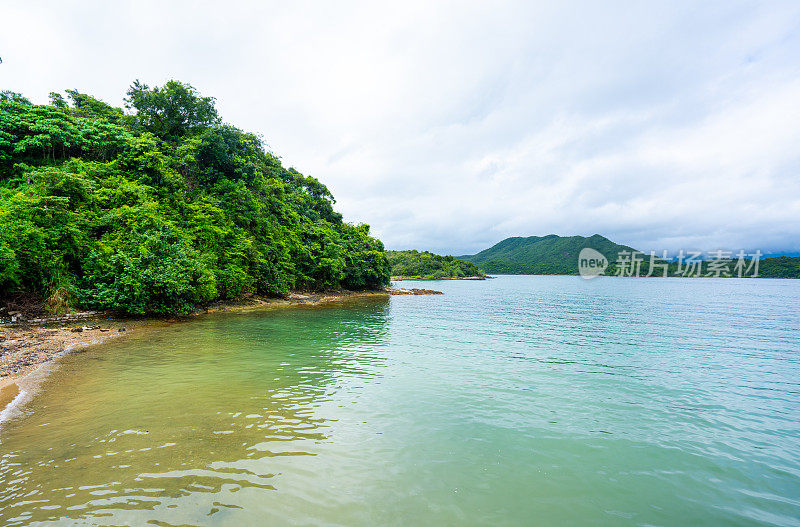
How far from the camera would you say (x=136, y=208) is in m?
24.7

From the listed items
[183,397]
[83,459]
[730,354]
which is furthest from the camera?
[730,354]

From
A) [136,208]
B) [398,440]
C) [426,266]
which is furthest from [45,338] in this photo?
[426,266]

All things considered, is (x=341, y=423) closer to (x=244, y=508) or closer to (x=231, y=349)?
(x=244, y=508)

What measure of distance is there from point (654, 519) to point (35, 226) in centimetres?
Result: 2985

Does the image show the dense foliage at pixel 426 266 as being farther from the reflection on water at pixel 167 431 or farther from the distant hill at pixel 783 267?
the reflection on water at pixel 167 431

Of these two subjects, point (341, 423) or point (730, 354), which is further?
point (730, 354)

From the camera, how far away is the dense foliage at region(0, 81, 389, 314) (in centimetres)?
2072

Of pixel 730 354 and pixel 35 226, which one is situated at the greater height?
pixel 35 226

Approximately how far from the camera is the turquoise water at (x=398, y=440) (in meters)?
5.54

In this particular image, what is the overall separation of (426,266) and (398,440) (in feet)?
545

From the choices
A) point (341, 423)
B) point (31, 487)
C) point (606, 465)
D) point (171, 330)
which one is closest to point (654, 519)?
point (606, 465)

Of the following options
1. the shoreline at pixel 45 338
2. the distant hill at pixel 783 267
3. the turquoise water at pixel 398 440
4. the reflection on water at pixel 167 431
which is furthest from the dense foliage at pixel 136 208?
the distant hill at pixel 783 267

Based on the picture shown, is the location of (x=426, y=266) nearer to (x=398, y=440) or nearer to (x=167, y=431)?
(x=398, y=440)

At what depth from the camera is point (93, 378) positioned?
11.3m
